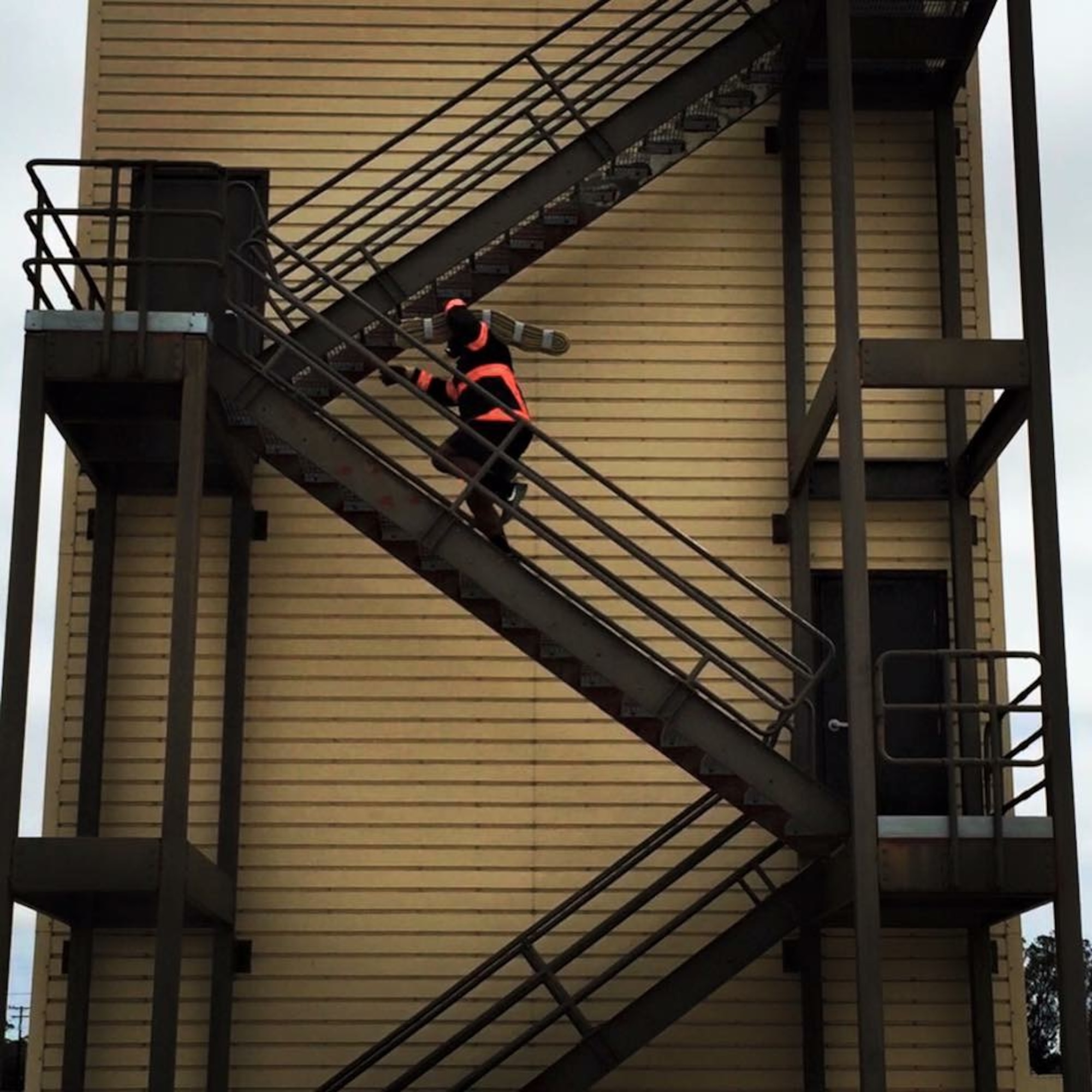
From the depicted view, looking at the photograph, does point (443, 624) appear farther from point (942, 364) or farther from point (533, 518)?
point (942, 364)

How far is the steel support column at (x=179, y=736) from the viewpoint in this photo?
1241cm

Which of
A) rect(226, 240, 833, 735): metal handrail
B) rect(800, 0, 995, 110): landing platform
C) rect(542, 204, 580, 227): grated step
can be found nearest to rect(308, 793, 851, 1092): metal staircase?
rect(226, 240, 833, 735): metal handrail

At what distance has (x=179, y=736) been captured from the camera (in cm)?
1284

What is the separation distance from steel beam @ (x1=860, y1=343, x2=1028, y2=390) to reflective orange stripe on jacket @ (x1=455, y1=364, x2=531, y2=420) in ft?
8.81

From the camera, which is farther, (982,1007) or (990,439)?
(982,1007)

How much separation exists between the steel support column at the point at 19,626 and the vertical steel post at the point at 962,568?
24.9 ft

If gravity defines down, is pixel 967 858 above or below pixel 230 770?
below

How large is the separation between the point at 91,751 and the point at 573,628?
16.6 ft

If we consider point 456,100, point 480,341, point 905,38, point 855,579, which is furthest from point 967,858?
point 456,100

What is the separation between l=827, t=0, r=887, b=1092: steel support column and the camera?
495 inches

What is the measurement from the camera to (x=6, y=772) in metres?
12.9

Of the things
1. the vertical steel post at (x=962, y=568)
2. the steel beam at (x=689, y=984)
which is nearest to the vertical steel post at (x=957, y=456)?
the vertical steel post at (x=962, y=568)

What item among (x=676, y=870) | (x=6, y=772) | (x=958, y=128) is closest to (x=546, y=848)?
(x=676, y=870)

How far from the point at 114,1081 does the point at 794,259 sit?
9350 mm
